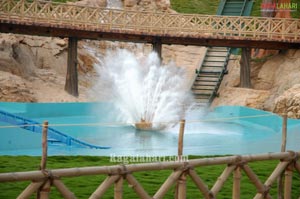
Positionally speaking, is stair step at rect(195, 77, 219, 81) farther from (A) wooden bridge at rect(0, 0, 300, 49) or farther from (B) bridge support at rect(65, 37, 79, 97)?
(B) bridge support at rect(65, 37, 79, 97)

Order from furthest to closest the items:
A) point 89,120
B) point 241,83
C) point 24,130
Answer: point 241,83
point 89,120
point 24,130

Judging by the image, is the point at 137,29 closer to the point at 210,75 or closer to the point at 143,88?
the point at 143,88

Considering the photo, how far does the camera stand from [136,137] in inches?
797

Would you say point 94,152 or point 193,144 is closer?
point 94,152

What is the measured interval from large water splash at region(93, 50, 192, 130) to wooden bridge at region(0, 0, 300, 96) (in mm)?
1214

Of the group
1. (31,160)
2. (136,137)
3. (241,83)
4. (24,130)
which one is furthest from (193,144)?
(241,83)

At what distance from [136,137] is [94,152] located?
3569mm

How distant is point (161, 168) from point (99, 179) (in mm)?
3352

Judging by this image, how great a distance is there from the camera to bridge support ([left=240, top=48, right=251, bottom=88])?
92.7ft

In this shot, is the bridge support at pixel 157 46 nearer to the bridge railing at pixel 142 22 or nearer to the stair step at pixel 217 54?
the bridge railing at pixel 142 22

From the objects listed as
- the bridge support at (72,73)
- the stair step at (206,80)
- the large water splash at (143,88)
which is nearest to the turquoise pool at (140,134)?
the large water splash at (143,88)

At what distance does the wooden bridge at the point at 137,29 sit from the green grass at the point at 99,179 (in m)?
11.7

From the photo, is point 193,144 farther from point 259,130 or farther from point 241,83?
point 241,83

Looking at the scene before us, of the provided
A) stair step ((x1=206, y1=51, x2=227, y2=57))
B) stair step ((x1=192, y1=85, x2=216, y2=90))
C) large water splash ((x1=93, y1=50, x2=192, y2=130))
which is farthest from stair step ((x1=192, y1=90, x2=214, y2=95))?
stair step ((x1=206, y1=51, x2=227, y2=57))
